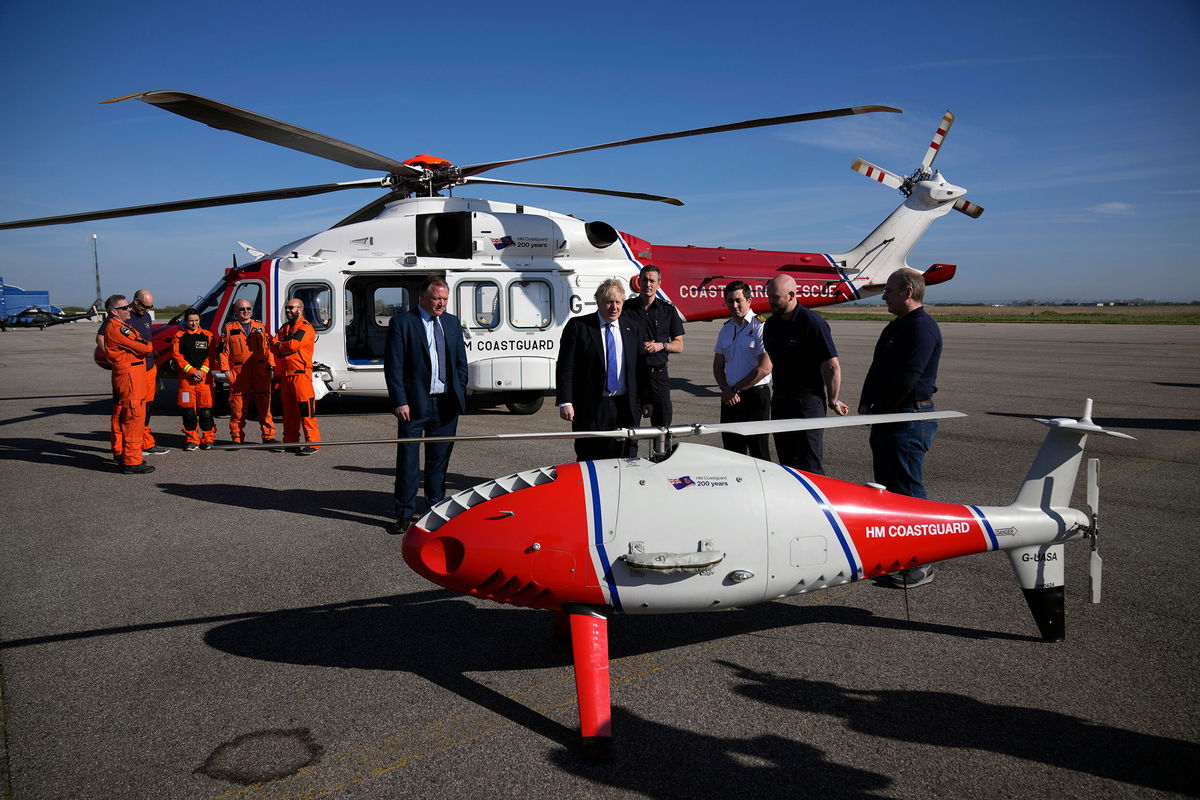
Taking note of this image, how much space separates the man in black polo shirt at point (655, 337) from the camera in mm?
5691

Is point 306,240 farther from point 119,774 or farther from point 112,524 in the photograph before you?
point 119,774

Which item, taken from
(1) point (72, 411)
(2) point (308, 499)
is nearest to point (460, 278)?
(2) point (308, 499)

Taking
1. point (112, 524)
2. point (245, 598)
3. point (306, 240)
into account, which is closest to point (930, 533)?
point (245, 598)

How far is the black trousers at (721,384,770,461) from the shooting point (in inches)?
223

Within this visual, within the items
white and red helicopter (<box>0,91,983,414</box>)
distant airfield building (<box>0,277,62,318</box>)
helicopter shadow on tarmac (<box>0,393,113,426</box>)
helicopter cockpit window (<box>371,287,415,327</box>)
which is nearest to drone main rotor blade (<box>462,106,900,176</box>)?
white and red helicopter (<box>0,91,983,414</box>)

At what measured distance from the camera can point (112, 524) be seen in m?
6.27

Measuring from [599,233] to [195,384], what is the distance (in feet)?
21.6

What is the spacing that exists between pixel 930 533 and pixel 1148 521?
3755 millimetres

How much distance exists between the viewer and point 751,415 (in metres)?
5.93

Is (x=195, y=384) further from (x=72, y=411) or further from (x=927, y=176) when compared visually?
(x=927, y=176)

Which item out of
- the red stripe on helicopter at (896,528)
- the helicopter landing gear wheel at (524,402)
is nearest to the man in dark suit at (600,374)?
the red stripe on helicopter at (896,528)

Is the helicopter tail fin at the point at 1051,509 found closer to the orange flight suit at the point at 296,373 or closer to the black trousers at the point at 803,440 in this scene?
the black trousers at the point at 803,440

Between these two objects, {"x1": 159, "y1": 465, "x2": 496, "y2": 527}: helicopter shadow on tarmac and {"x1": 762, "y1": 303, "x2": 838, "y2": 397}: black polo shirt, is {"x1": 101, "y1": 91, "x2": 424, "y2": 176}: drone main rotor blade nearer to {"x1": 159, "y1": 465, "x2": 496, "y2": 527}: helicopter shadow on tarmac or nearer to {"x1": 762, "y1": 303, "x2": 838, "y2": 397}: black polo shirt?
{"x1": 159, "y1": 465, "x2": 496, "y2": 527}: helicopter shadow on tarmac

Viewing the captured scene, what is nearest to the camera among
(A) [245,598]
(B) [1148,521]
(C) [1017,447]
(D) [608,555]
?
(D) [608,555]
